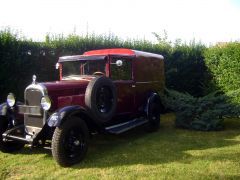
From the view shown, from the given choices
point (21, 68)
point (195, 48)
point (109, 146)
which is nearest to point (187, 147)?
point (109, 146)

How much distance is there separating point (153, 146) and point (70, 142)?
2.04 m

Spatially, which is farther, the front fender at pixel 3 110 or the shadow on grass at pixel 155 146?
the front fender at pixel 3 110

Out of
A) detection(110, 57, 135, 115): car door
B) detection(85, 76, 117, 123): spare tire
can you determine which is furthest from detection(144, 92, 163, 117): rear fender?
detection(85, 76, 117, 123): spare tire

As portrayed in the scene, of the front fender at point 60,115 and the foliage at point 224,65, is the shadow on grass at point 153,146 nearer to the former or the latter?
the front fender at point 60,115

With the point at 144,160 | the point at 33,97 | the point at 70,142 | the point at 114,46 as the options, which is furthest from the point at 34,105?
the point at 114,46

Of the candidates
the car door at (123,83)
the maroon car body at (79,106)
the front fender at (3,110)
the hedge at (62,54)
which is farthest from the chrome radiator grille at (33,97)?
the hedge at (62,54)

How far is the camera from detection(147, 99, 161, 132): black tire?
27.6ft

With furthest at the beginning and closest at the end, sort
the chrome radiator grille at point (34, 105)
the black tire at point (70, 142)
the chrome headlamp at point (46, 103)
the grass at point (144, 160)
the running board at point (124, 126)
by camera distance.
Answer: the running board at point (124, 126) → the chrome radiator grille at point (34, 105) → the chrome headlamp at point (46, 103) → the black tire at point (70, 142) → the grass at point (144, 160)

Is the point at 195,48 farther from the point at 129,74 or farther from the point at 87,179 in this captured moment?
the point at 87,179

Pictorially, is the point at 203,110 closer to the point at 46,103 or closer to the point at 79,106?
the point at 79,106

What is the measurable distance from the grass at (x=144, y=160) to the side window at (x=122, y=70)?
1.54 m

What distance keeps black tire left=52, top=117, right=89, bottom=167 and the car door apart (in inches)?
63.3

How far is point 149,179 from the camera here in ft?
16.1

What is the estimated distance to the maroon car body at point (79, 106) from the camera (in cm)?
577
